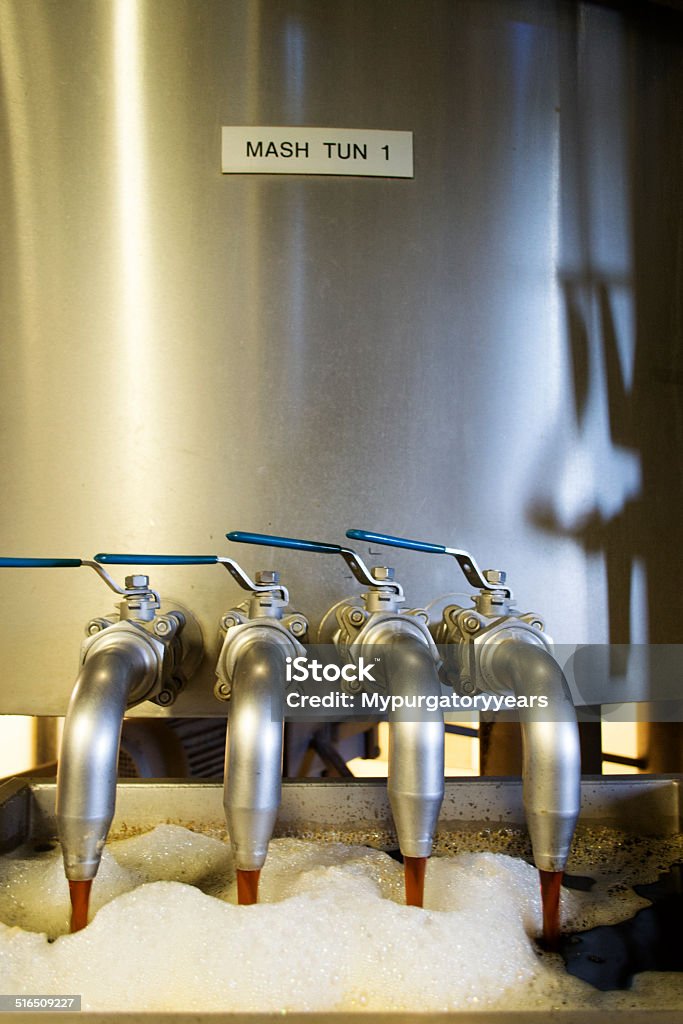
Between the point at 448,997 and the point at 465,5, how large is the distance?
0.82 m

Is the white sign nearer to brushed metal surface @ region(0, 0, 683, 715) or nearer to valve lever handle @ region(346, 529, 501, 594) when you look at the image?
brushed metal surface @ region(0, 0, 683, 715)

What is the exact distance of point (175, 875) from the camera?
24.0 inches

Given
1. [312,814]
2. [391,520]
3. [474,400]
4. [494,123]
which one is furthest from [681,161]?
[312,814]

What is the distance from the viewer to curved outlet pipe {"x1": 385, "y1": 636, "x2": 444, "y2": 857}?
19.0 inches

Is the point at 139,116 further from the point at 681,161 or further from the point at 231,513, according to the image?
the point at 681,161

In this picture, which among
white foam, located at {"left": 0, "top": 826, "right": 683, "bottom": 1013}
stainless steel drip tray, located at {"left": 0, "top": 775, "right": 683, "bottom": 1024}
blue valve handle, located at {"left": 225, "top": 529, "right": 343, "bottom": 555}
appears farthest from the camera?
stainless steel drip tray, located at {"left": 0, "top": 775, "right": 683, "bottom": 1024}

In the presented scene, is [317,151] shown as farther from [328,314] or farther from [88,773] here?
[88,773]

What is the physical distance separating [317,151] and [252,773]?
56 cm

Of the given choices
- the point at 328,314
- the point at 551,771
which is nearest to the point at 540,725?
the point at 551,771

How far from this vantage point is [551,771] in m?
0.50

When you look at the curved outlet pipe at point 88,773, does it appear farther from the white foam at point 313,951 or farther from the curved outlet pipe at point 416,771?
the curved outlet pipe at point 416,771

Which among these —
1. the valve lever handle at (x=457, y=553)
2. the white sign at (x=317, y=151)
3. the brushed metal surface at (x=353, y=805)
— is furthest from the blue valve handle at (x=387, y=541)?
the white sign at (x=317, y=151)

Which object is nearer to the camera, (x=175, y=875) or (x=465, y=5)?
(x=175, y=875)
